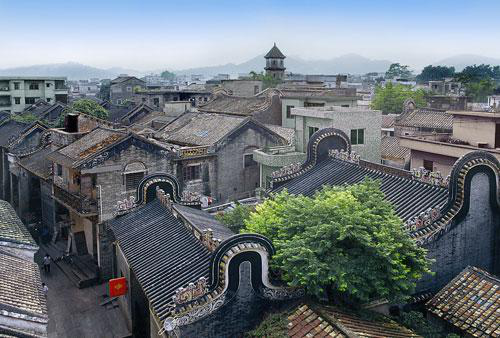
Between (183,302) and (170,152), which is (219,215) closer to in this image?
(170,152)

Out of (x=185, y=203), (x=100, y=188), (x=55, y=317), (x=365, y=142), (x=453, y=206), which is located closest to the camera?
(x=453, y=206)

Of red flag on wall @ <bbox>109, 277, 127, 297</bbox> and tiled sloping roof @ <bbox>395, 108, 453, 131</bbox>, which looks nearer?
red flag on wall @ <bbox>109, 277, 127, 297</bbox>

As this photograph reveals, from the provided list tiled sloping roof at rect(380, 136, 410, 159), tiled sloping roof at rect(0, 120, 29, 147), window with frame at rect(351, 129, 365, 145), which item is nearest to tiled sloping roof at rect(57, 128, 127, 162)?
tiled sloping roof at rect(0, 120, 29, 147)

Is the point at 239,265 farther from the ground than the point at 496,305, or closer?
farther from the ground

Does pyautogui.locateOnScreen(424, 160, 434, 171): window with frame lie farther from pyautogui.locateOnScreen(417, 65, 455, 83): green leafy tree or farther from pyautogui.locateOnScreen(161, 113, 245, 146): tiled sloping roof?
pyautogui.locateOnScreen(417, 65, 455, 83): green leafy tree

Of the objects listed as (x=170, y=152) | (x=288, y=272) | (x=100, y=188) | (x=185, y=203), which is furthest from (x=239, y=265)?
(x=170, y=152)

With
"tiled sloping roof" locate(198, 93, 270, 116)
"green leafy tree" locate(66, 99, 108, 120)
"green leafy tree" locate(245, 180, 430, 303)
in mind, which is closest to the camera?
"green leafy tree" locate(245, 180, 430, 303)
